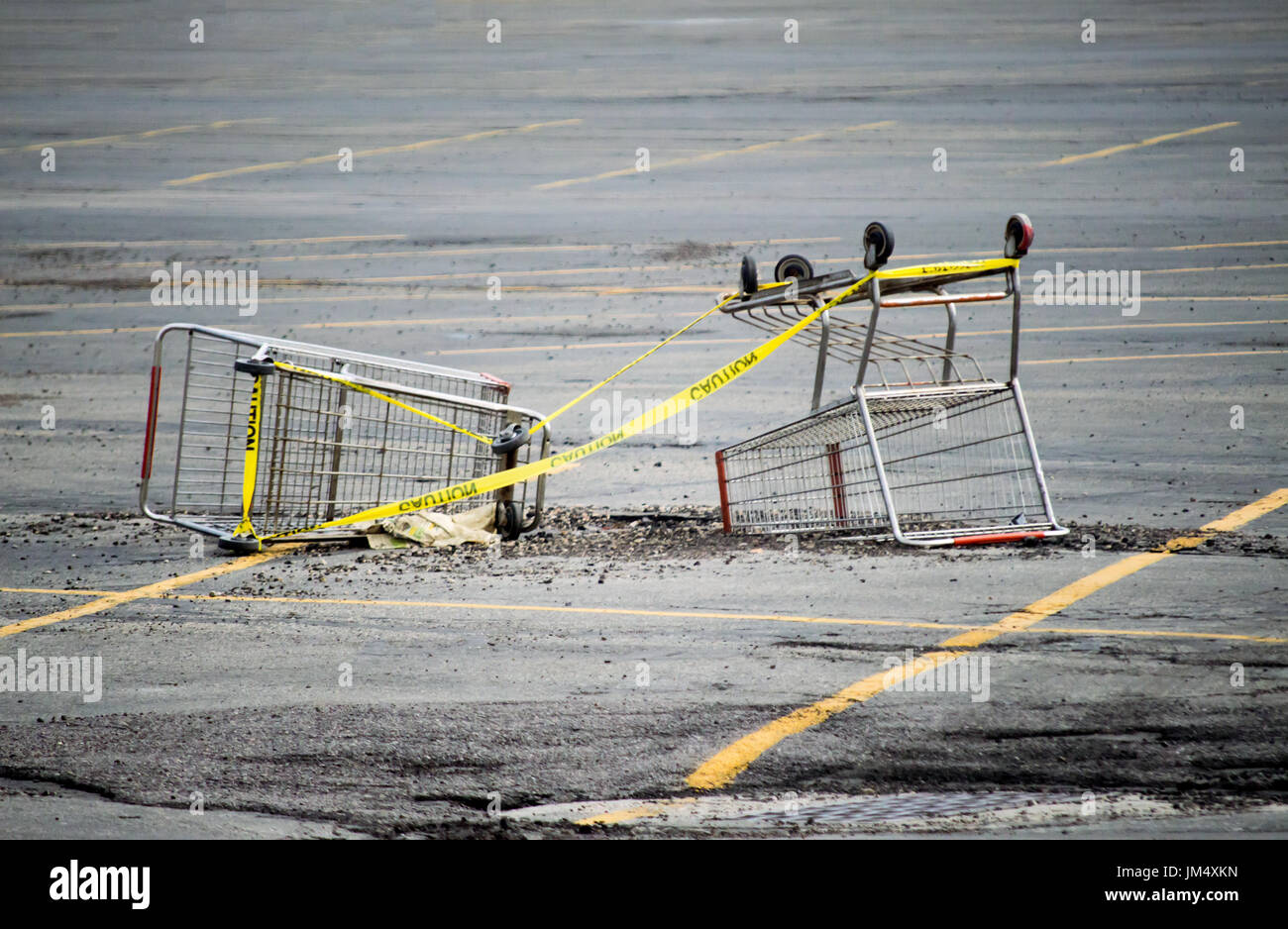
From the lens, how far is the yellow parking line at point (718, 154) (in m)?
22.0

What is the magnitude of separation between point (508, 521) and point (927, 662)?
325cm

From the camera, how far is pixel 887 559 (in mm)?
7445

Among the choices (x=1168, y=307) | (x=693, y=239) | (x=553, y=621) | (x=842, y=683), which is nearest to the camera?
(x=842, y=683)

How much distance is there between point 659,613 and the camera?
22.2 feet

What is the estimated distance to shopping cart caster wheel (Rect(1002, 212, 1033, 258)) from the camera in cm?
723

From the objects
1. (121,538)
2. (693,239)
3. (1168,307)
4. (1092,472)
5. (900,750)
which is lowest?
(900,750)

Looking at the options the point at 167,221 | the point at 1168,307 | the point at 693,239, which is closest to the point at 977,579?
the point at 1168,307

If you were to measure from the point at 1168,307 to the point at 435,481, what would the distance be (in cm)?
903

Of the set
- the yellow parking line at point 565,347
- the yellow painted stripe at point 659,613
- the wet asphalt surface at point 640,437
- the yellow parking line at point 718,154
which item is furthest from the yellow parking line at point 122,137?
the yellow painted stripe at point 659,613

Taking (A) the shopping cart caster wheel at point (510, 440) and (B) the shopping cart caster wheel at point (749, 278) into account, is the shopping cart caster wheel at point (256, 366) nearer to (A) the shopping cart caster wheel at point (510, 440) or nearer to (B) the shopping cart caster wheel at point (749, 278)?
(A) the shopping cart caster wheel at point (510, 440)

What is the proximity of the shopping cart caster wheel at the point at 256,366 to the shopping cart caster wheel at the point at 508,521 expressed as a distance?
159 cm

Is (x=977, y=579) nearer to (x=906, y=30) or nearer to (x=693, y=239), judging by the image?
(x=693, y=239)

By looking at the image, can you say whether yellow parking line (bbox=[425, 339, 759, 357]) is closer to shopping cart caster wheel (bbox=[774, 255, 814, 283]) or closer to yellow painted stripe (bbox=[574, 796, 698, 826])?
shopping cart caster wheel (bbox=[774, 255, 814, 283])

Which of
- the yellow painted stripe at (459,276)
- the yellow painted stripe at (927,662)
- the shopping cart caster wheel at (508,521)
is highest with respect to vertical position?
the yellow painted stripe at (459,276)
